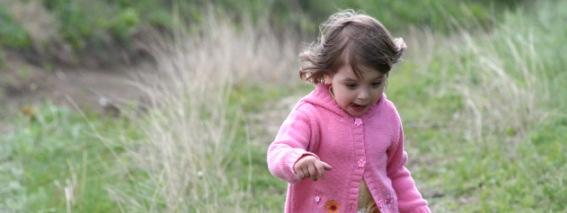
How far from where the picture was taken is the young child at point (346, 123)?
10.5 feet

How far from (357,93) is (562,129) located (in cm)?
287

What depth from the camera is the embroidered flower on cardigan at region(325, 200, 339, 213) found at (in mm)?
3340

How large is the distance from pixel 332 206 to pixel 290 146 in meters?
0.32

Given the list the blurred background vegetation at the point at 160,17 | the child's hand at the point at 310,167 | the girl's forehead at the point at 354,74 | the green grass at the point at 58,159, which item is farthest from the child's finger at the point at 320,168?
the blurred background vegetation at the point at 160,17

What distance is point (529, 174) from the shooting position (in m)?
5.07

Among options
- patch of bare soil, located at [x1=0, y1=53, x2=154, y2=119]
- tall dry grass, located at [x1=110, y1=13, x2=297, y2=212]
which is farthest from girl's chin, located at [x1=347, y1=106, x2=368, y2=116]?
patch of bare soil, located at [x1=0, y1=53, x2=154, y2=119]

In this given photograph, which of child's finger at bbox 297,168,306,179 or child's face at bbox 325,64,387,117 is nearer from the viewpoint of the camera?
child's finger at bbox 297,168,306,179

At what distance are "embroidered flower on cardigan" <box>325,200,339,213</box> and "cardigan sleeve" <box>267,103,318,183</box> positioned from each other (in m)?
0.23

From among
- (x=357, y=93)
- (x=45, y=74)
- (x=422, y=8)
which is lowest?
(x=45, y=74)

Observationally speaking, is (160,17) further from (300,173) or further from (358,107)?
(300,173)

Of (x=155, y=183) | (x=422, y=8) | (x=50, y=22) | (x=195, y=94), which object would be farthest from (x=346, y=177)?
(x=422, y=8)

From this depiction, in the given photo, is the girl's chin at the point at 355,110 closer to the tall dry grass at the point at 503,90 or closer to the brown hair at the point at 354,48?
the brown hair at the point at 354,48

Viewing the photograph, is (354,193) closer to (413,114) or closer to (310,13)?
(413,114)

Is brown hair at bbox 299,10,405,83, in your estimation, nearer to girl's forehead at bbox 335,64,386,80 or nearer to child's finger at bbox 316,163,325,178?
girl's forehead at bbox 335,64,386,80
